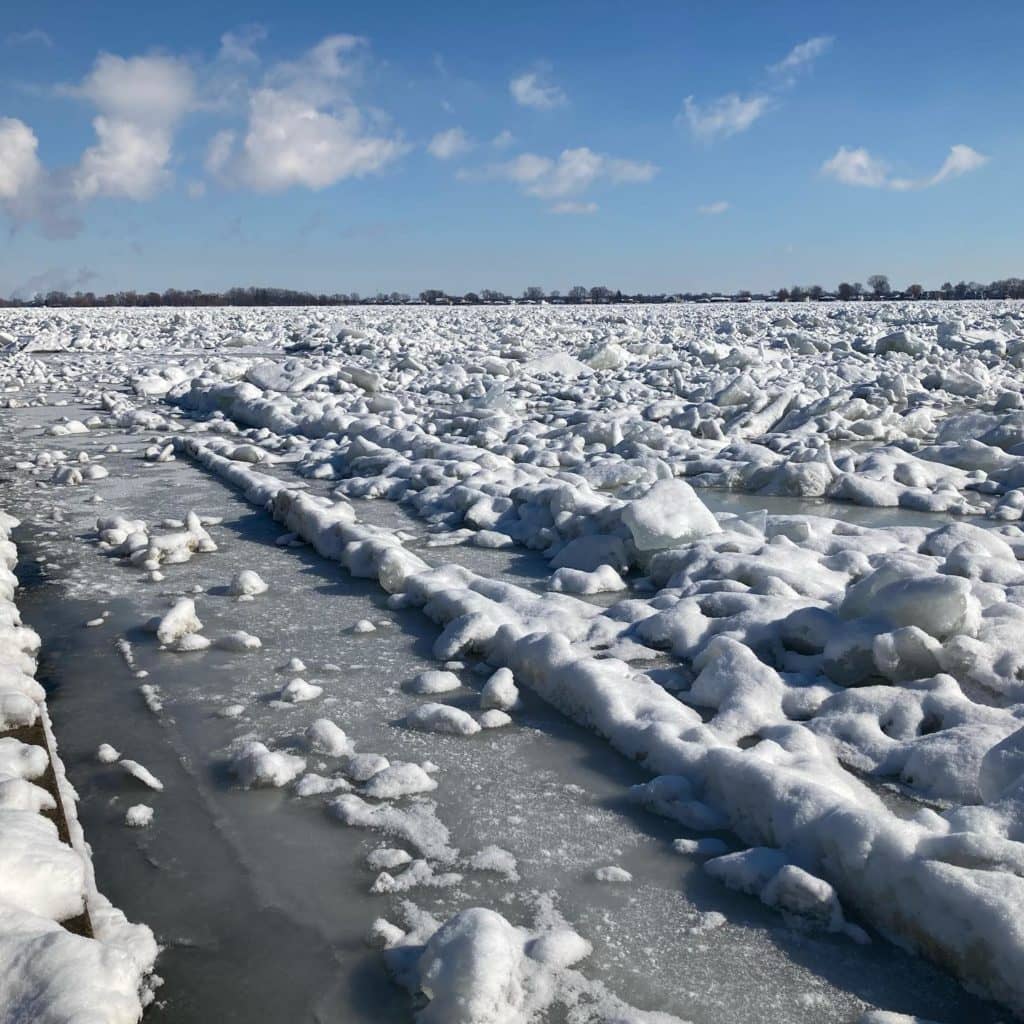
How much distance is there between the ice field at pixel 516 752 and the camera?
149 centimetres

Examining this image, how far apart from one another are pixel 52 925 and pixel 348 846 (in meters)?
0.58

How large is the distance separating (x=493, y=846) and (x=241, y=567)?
7.73ft

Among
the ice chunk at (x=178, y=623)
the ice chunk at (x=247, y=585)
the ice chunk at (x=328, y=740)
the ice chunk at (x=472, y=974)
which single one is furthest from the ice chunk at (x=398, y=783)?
the ice chunk at (x=247, y=585)

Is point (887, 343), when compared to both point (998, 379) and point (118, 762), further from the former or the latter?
point (118, 762)

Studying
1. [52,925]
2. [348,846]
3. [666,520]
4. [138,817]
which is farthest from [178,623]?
[666,520]

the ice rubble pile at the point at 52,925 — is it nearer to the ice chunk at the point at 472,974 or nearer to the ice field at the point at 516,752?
the ice field at the point at 516,752

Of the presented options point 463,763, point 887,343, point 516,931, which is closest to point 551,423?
point 463,763

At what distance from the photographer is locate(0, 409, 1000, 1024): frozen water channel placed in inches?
58.6

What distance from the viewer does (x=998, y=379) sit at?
9.91 m

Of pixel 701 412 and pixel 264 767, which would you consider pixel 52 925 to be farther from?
pixel 701 412

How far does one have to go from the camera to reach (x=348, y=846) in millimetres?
1885

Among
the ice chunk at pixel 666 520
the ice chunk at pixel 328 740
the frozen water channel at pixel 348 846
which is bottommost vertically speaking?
the frozen water channel at pixel 348 846

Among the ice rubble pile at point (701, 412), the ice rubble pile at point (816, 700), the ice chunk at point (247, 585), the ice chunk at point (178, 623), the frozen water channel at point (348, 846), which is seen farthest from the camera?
the ice rubble pile at point (701, 412)

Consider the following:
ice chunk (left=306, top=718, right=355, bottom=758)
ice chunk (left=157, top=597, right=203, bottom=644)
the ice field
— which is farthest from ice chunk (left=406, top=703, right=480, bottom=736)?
ice chunk (left=157, top=597, right=203, bottom=644)
